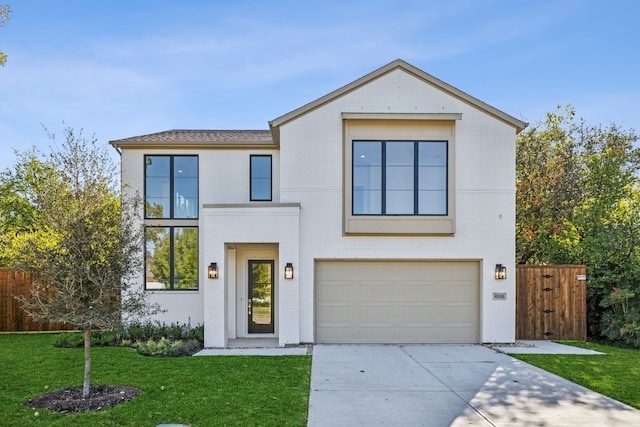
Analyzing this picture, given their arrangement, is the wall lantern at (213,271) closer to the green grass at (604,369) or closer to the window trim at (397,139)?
the window trim at (397,139)

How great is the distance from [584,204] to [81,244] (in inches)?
547

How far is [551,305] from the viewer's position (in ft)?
37.0

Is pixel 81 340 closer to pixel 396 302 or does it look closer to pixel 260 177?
pixel 260 177

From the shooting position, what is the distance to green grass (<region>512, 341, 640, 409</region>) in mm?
6762

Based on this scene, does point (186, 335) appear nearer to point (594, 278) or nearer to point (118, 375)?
point (118, 375)

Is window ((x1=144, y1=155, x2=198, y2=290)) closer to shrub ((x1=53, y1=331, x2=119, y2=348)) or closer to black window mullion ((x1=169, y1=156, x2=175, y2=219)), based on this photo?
black window mullion ((x1=169, y1=156, x2=175, y2=219))

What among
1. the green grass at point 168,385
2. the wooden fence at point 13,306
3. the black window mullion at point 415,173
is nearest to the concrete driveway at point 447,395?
the green grass at point 168,385

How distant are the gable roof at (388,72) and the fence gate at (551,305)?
4.19 m

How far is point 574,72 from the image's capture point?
17625 millimetres

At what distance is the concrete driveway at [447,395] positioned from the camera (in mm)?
5477

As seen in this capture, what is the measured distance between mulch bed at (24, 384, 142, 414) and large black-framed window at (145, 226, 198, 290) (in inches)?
201

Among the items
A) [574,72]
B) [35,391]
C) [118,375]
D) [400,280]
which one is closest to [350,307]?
[400,280]

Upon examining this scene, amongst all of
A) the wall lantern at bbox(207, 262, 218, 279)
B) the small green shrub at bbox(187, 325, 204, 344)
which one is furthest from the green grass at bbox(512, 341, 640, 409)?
the small green shrub at bbox(187, 325, 204, 344)

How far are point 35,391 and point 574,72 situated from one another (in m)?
20.7
